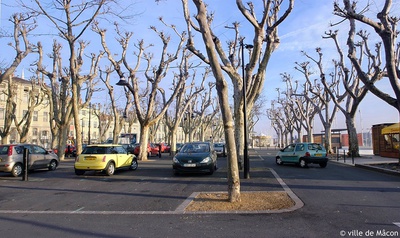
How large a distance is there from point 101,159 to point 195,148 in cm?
423

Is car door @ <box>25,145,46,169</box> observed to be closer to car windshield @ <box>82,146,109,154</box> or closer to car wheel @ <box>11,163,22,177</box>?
car wheel @ <box>11,163,22,177</box>

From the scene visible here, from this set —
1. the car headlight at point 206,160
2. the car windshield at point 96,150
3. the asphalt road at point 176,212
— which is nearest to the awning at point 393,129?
the asphalt road at point 176,212

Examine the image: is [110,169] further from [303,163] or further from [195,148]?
[303,163]

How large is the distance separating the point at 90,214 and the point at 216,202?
2.97 metres

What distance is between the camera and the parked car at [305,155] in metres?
17.7

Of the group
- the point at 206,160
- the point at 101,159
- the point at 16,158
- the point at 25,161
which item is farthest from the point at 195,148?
the point at 16,158

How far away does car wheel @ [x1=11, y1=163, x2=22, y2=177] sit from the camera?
544 inches

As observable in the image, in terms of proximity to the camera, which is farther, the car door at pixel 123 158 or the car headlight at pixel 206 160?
the car door at pixel 123 158

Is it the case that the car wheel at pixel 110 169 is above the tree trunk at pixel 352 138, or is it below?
below

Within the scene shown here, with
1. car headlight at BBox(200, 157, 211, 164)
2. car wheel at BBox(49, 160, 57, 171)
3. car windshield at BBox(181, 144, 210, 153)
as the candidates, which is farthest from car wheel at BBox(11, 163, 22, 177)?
car headlight at BBox(200, 157, 211, 164)

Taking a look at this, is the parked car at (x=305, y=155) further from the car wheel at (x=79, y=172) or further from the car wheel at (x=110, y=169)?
the car wheel at (x=79, y=172)

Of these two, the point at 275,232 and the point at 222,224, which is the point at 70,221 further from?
the point at 275,232

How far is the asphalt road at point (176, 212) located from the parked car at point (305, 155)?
19.5ft

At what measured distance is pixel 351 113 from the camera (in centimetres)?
2664
